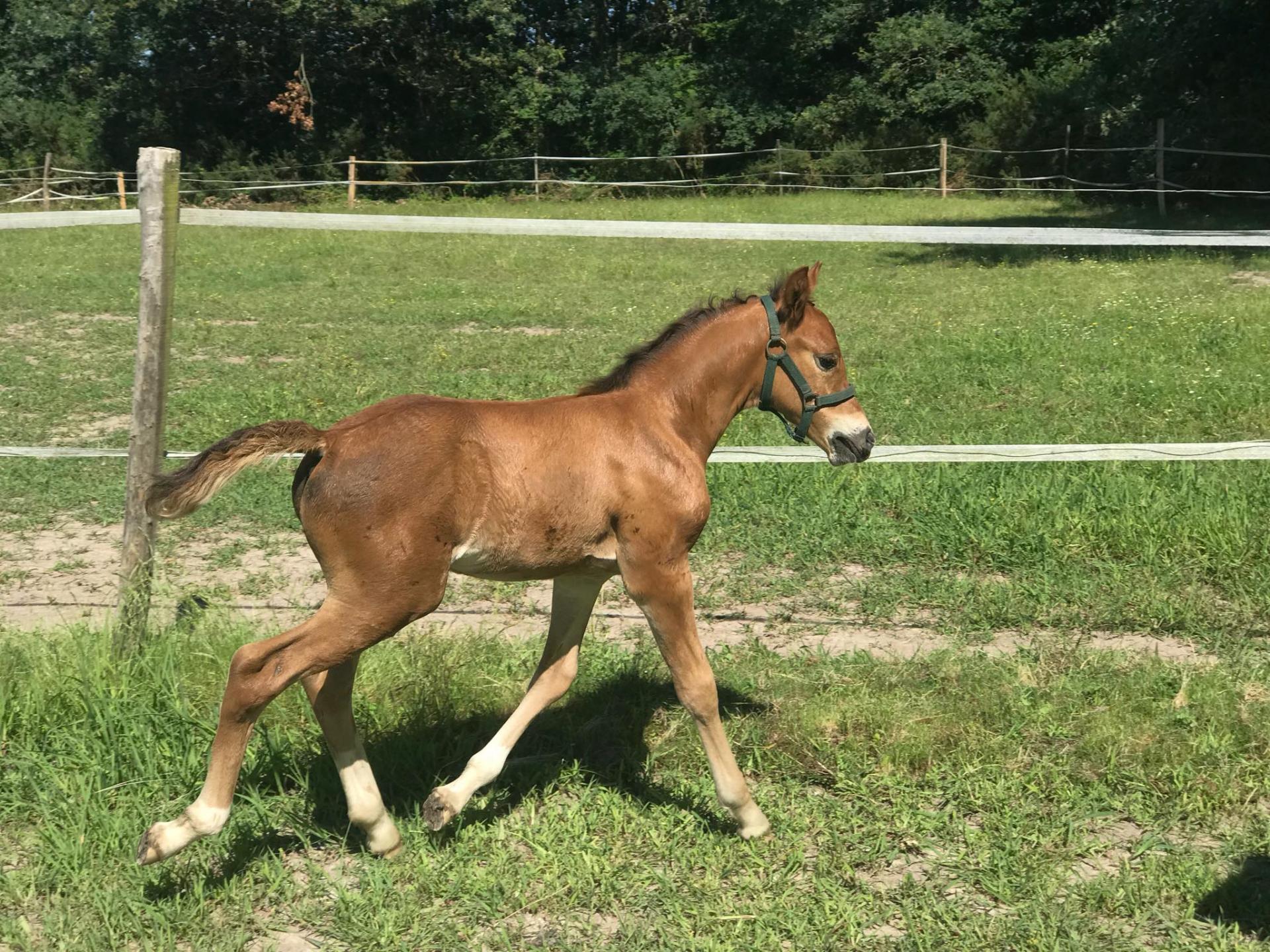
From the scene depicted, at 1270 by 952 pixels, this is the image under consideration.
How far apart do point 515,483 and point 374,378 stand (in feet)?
22.7

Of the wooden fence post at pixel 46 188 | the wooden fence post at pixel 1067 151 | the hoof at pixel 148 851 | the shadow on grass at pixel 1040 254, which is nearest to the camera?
the hoof at pixel 148 851

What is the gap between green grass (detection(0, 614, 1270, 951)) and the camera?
11.3 feet

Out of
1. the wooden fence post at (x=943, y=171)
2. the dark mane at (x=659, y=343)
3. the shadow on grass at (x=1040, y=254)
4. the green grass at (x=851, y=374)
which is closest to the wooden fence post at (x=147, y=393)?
the dark mane at (x=659, y=343)

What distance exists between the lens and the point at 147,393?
4605 mm

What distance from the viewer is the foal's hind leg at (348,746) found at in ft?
12.0

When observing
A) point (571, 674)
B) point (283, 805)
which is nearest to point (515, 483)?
point (571, 674)

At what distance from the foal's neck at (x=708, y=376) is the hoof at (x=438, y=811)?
4.83 ft

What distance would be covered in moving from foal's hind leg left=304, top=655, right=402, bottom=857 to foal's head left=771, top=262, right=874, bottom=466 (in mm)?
1815

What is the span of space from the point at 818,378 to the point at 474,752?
192 cm

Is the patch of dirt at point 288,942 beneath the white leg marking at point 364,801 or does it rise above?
beneath

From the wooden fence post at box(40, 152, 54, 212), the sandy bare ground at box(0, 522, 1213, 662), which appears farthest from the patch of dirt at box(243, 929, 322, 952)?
the wooden fence post at box(40, 152, 54, 212)

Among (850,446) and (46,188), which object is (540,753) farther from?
(46,188)

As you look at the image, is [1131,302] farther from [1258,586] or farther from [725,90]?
[725,90]

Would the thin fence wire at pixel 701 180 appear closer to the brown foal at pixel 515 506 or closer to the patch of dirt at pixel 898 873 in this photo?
the brown foal at pixel 515 506
